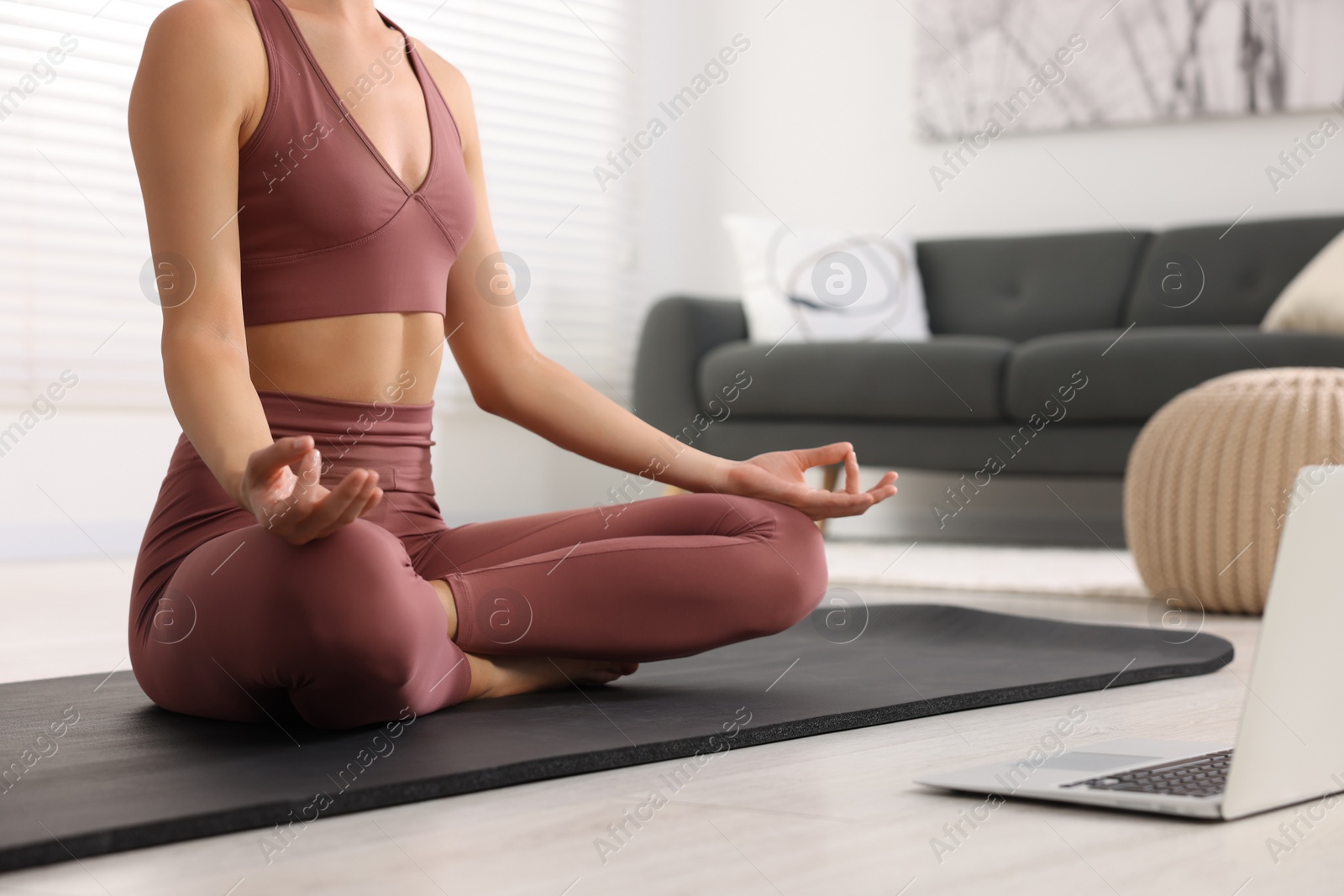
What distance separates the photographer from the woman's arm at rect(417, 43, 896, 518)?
4.67 ft

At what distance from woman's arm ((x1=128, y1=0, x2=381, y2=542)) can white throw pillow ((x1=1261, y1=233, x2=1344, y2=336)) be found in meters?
2.62

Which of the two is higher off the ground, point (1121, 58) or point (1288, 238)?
point (1121, 58)

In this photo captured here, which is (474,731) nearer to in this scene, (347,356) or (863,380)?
(347,356)

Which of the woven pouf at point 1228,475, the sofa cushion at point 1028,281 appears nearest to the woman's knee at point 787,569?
the woven pouf at point 1228,475

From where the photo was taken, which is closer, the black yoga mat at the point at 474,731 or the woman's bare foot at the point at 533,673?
the black yoga mat at the point at 474,731

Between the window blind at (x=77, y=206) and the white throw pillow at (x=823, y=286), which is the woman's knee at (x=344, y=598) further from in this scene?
the white throw pillow at (x=823, y=286)

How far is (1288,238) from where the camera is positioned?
370cm

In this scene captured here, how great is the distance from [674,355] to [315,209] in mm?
2615

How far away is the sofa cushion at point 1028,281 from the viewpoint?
3975 mm

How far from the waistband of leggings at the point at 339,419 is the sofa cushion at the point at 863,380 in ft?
7.71

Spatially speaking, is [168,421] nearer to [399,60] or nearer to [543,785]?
[399,60]

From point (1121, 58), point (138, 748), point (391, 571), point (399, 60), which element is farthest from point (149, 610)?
point (1121, 58)

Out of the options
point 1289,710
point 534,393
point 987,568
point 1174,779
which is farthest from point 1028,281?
point 1289,710

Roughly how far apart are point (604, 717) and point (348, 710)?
0.21 meters
